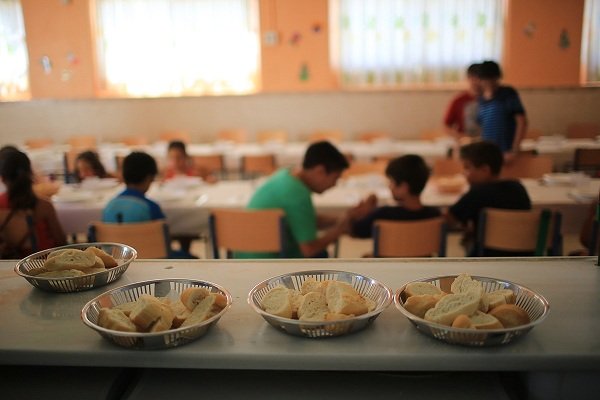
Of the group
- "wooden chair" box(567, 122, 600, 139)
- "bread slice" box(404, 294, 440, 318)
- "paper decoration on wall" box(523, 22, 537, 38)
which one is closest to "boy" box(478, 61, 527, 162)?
"wooden chair" box(567, 122, 600, 139)

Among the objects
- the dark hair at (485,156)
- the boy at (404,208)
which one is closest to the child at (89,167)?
the boy at (404,208)

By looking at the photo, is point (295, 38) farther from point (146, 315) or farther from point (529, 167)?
point (146, 315)

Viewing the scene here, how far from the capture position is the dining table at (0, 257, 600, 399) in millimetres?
1144

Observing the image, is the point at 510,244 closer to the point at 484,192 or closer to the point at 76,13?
the point at 484,192

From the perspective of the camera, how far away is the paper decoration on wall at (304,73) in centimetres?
748

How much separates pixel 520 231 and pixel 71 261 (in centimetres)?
215

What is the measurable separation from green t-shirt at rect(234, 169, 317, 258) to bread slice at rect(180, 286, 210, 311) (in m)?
1.46

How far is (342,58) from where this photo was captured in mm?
7473

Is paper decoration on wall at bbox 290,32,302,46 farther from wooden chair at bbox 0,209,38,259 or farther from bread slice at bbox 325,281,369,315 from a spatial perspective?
bread slice at bbox 325,281,369,315

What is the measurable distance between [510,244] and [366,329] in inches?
74.5

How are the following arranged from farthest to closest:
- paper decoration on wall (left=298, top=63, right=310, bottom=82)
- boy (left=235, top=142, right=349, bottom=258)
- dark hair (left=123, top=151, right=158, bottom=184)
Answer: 1. paper decoration on wall (left=298, top=63, right=310, bottom=82)
2. dark hair (left=123, top=151, right=158, bottom=184)
3. boy (left=235, top=142, right=349, bottom=258)

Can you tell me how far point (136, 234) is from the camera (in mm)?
2717

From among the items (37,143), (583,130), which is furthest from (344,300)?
(37,143)

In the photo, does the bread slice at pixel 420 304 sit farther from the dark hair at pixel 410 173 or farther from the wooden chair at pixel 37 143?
the wooden chair at pixel 37 143
